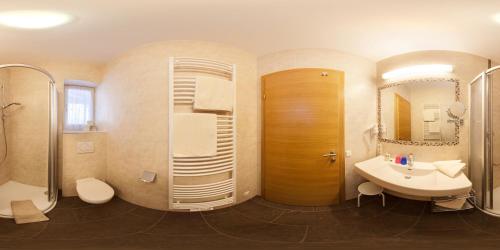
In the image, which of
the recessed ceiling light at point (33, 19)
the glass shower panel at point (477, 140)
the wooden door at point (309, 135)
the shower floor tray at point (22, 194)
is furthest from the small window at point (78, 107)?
the glass shower panel at point (477, 140)

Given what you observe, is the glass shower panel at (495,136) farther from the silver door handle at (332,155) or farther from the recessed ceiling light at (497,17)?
the silver door handle at (332,155)

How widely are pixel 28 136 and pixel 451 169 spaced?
490 cm

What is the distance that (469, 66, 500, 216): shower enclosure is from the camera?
231 centimetres

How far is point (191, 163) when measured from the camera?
236cm

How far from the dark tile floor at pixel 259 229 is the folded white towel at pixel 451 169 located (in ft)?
1.41

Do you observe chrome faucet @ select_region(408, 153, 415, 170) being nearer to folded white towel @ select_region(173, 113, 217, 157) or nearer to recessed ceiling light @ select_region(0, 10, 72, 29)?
folded white towel @ select_region(173, 113, 217, 157)

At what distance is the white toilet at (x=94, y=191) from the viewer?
2.43 meters

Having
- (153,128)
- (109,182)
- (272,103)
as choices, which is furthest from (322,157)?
(109,182)

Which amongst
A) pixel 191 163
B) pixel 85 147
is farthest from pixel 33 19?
pixel 191 163

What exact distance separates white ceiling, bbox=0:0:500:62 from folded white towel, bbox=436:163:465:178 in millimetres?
1298

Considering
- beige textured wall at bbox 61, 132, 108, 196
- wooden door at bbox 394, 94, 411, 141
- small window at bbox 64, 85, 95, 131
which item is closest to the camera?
wooden door at bbox 394, 94, 411, 141

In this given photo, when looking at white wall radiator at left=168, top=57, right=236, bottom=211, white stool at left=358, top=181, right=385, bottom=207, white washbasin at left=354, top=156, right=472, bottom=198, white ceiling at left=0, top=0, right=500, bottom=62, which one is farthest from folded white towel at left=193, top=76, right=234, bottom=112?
white stool at left=358, top=181, right=385, bottom=207

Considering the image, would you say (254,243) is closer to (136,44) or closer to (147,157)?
(147,157)

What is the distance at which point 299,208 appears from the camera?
2523 millimetres
